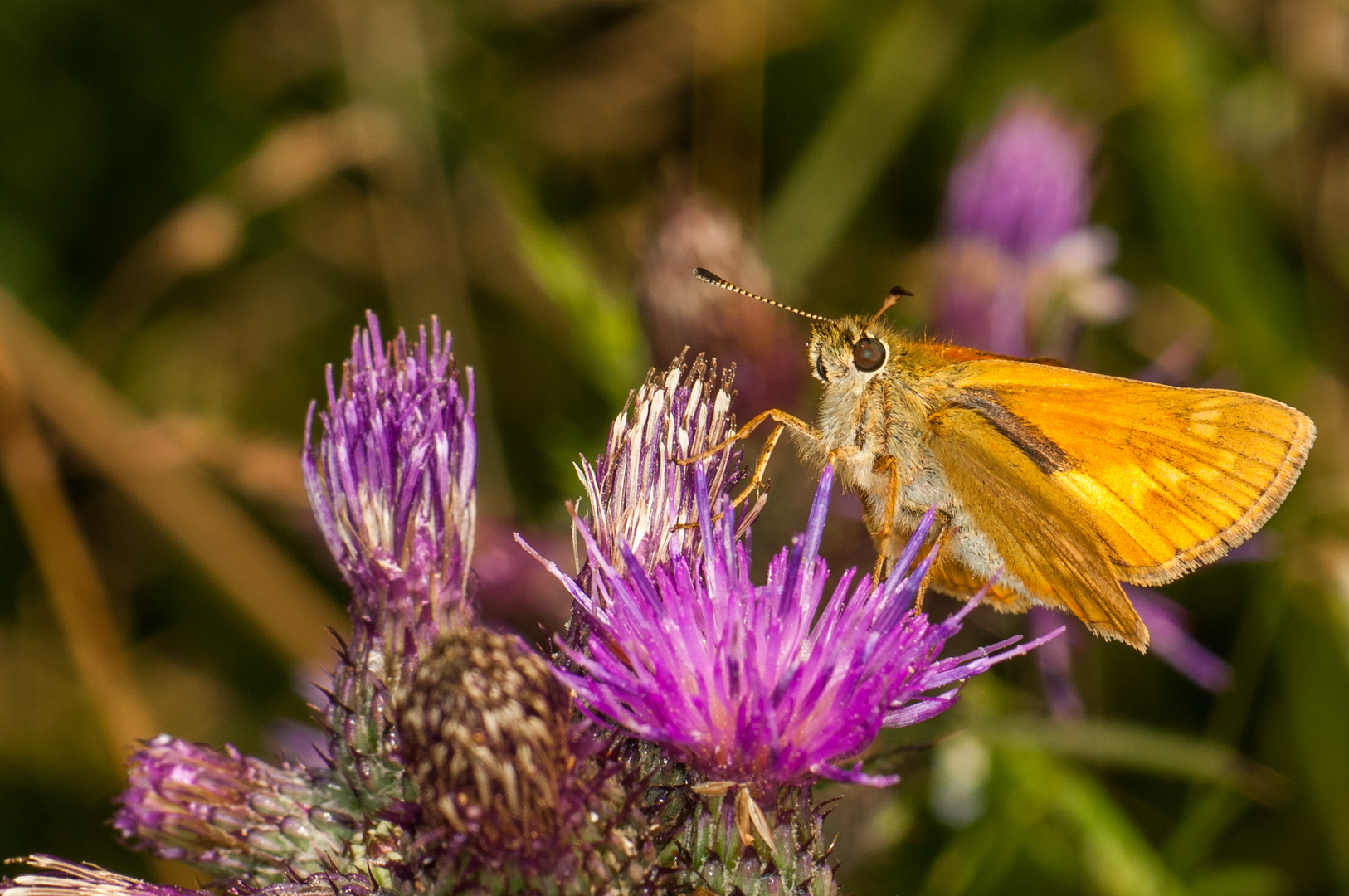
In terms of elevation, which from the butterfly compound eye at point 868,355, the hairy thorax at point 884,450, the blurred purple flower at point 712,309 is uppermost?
the blurred purple flower at point 712,309

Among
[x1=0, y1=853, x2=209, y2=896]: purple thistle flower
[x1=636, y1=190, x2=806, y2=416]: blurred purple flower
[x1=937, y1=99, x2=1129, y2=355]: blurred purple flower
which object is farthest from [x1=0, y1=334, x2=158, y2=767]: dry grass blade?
[x1=937, y1=99, x2=1129, y2=355]: blurred purple flower

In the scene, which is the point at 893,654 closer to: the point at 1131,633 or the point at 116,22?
the point at 1131,633

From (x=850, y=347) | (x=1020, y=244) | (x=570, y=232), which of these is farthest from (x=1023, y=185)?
(x=570, y=232)

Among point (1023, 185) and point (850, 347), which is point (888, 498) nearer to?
point (850, 347)

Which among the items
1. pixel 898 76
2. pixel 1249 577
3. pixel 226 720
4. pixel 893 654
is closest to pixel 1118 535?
pixel 893 654

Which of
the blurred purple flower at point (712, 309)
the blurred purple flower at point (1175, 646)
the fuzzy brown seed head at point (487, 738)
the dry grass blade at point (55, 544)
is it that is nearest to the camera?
the fuzzy brown seed head at point (487, 738)

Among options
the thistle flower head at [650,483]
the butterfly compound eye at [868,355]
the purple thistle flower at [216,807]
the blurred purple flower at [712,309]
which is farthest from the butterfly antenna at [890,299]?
the purple thistle flower at [216,807]

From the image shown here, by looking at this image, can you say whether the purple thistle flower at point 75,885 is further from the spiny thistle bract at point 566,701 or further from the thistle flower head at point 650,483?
the thistle flower head at point 650,483

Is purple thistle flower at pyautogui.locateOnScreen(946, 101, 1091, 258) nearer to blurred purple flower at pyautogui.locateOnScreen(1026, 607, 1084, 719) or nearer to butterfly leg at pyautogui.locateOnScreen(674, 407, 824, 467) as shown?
blurred purple flower at pyautogui.locateOnScreen(1026, 607, 1084, 719)
